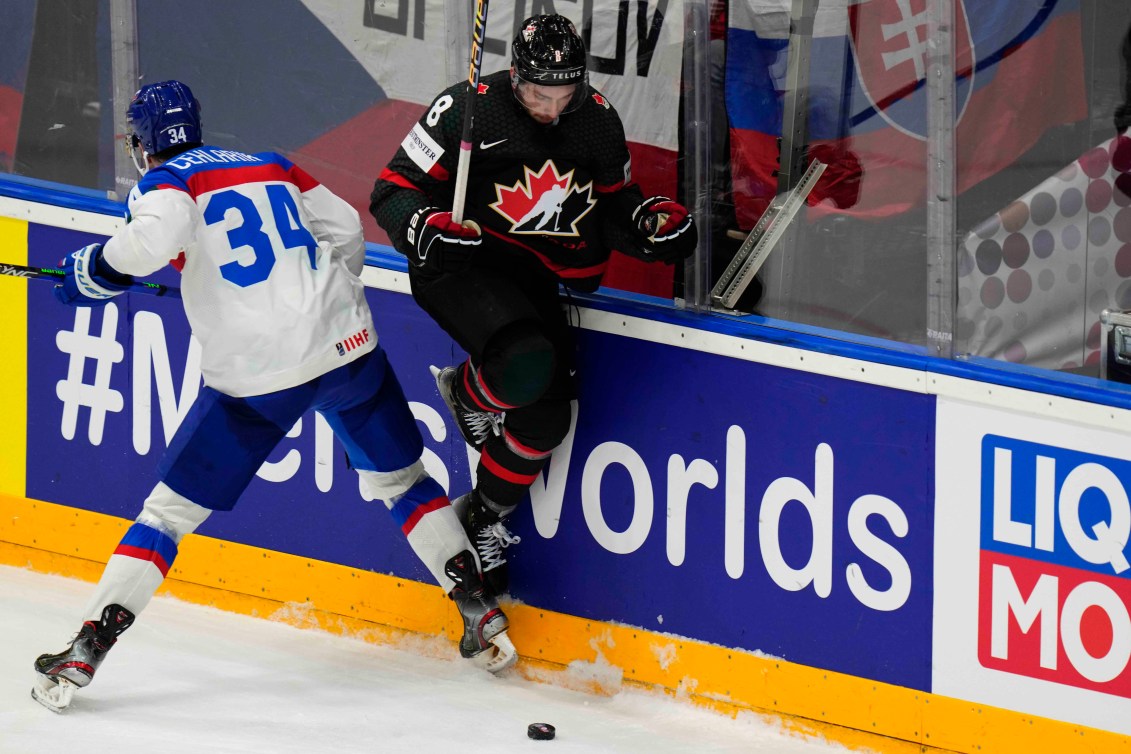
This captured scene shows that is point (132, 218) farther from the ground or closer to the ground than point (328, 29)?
closer to the ground

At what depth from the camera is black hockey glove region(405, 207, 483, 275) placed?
3400 millimetres

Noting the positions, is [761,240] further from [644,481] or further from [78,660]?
[78,660]

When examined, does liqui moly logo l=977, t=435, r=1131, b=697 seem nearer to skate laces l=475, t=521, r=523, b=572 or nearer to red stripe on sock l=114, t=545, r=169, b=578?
skate laces l=475, t=521, r=523, b=572

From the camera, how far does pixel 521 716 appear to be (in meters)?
3.63

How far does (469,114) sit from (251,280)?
582 mm

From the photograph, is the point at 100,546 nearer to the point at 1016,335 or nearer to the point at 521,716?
the point at 521,716

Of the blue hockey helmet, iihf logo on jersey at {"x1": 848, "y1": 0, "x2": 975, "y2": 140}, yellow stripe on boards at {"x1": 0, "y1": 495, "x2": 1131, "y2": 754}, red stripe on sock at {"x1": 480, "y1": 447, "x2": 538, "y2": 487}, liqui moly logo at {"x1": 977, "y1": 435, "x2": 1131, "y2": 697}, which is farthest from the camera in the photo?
red stripe on sock at {"x1": 480, "y1": 447, "x2": 538, "y2": 487}

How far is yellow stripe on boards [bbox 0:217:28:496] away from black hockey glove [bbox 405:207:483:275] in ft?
4.78

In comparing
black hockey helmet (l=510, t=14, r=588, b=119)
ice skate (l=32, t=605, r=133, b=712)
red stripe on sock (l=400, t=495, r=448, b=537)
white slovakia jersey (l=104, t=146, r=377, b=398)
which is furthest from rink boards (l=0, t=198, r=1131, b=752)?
ice skate (l=32, t=605, r=133, b=712)

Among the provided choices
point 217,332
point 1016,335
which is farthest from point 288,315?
point 1016,335

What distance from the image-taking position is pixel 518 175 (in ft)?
11.7

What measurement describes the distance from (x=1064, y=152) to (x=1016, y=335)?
36 centimetres

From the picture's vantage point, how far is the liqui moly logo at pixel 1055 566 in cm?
309

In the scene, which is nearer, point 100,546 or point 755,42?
point 755,42
